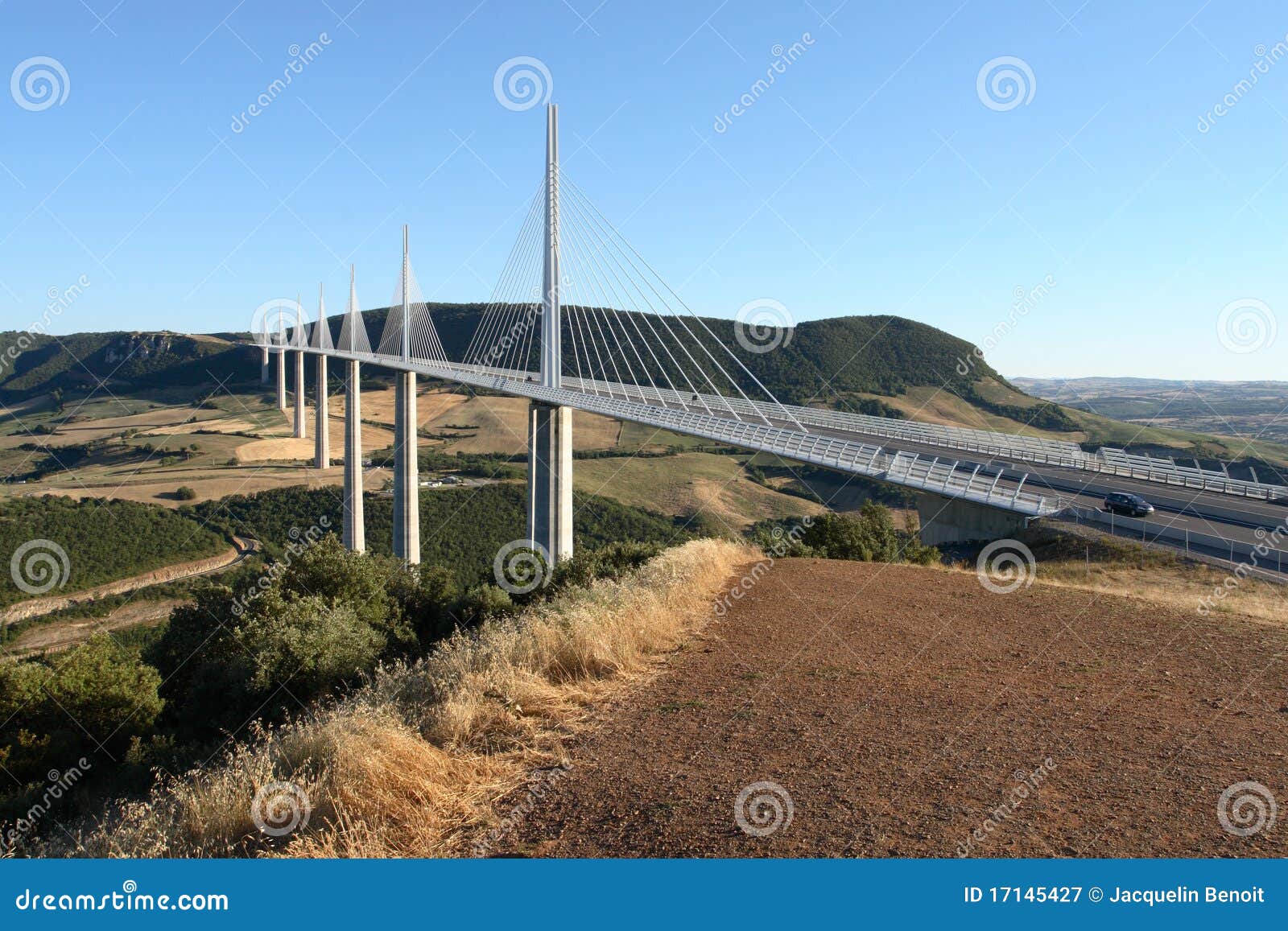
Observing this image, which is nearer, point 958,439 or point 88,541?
point 958,439

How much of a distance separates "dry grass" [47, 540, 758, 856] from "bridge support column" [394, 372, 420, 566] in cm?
3500

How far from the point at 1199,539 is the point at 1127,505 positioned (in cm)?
187

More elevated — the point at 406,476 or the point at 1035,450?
the point at 1035,450

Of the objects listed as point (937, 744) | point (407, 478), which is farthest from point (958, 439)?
point (407, 478)

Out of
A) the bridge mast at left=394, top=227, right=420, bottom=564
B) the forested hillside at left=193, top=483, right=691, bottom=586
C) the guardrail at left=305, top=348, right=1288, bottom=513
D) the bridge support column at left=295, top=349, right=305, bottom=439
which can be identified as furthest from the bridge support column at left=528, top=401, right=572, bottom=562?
the bridge support column at left=295, top=349, right=305, bottom=439

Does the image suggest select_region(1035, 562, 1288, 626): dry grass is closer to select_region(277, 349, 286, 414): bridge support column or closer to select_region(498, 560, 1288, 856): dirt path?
select_region(498, 560, 1288, 856): dirt path

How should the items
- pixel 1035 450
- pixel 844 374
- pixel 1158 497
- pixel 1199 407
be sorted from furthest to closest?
pixel 1199 407 < pixel 844 374 < pixel 1035 450 < pixel 1158 497

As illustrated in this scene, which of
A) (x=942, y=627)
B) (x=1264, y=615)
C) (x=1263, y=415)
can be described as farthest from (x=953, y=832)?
(x=1263, y=415)

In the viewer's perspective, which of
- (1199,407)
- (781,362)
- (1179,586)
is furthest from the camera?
(1199,407)

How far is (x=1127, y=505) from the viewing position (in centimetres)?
1686

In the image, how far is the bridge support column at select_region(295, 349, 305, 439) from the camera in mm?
66150

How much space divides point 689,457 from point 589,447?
802 centimetres

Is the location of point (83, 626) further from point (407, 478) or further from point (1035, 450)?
point (1035, 450)

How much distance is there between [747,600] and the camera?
9844 millimetres
